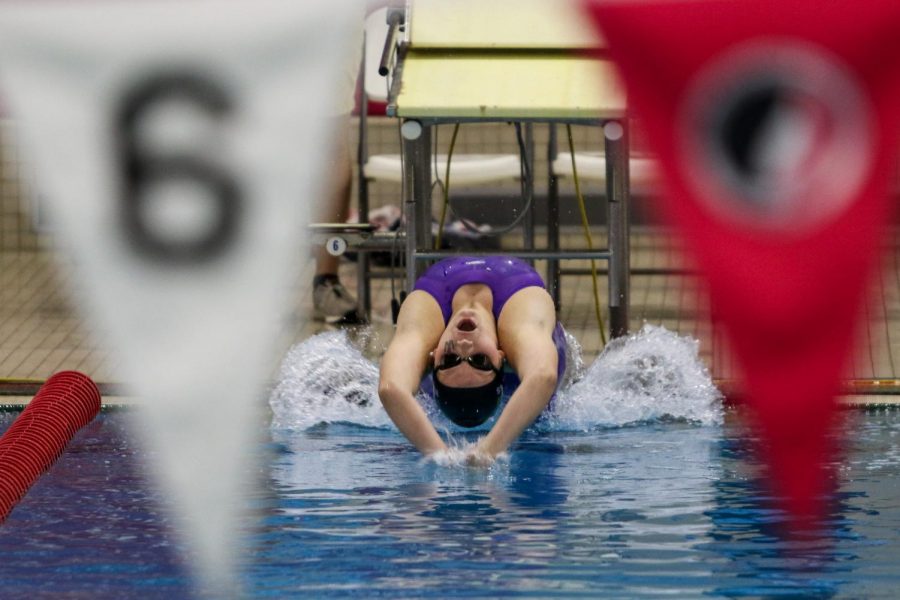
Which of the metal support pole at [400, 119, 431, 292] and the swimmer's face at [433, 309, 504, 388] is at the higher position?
the metal support pole at [400, 119, 431, 292]

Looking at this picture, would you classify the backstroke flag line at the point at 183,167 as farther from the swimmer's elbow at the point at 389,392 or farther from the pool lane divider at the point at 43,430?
the swimmer's elbow at the point at 389,392

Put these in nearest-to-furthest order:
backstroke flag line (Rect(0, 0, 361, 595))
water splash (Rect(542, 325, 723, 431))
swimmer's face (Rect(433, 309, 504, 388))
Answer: backstroke flag line (Rect(0, 0, 361, 595)) → swimmer's face (Rect(433, 309, 504, 388)) → water splash (Rect(542, 325, 723, 431))

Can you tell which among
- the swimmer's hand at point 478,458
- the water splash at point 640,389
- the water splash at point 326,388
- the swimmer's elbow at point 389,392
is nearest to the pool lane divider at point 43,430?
the water splash at point 326,388

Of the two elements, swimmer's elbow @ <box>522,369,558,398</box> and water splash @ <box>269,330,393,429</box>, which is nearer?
swimmer's elbow @ <box>522,369,558,398</box>

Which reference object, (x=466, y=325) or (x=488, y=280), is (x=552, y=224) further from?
(x=466, y=325)

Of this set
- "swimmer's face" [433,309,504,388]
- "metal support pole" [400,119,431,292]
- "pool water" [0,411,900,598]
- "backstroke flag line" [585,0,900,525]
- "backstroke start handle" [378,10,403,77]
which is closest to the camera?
"backstroke flag line" [585,0,900,525]

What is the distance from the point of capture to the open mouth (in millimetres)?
5504

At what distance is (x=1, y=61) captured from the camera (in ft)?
6.86

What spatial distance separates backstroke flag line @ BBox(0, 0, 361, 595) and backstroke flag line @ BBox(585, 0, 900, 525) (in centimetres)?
37

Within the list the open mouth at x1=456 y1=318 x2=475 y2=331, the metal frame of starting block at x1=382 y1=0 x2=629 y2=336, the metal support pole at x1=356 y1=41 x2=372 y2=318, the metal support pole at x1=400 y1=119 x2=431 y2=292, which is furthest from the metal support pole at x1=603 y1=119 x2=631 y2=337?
the metal support pole at x1=356 y1=41 x2=372 y2=318

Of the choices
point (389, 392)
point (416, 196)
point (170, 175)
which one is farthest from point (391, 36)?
point (170, 175)

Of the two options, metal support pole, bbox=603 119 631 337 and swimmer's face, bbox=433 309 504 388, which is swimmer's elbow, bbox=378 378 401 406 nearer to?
swimmer's face, bbox=433 309 504 388

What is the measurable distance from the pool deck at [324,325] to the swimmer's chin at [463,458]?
42.7 inches

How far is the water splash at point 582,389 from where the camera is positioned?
20.1 feet
